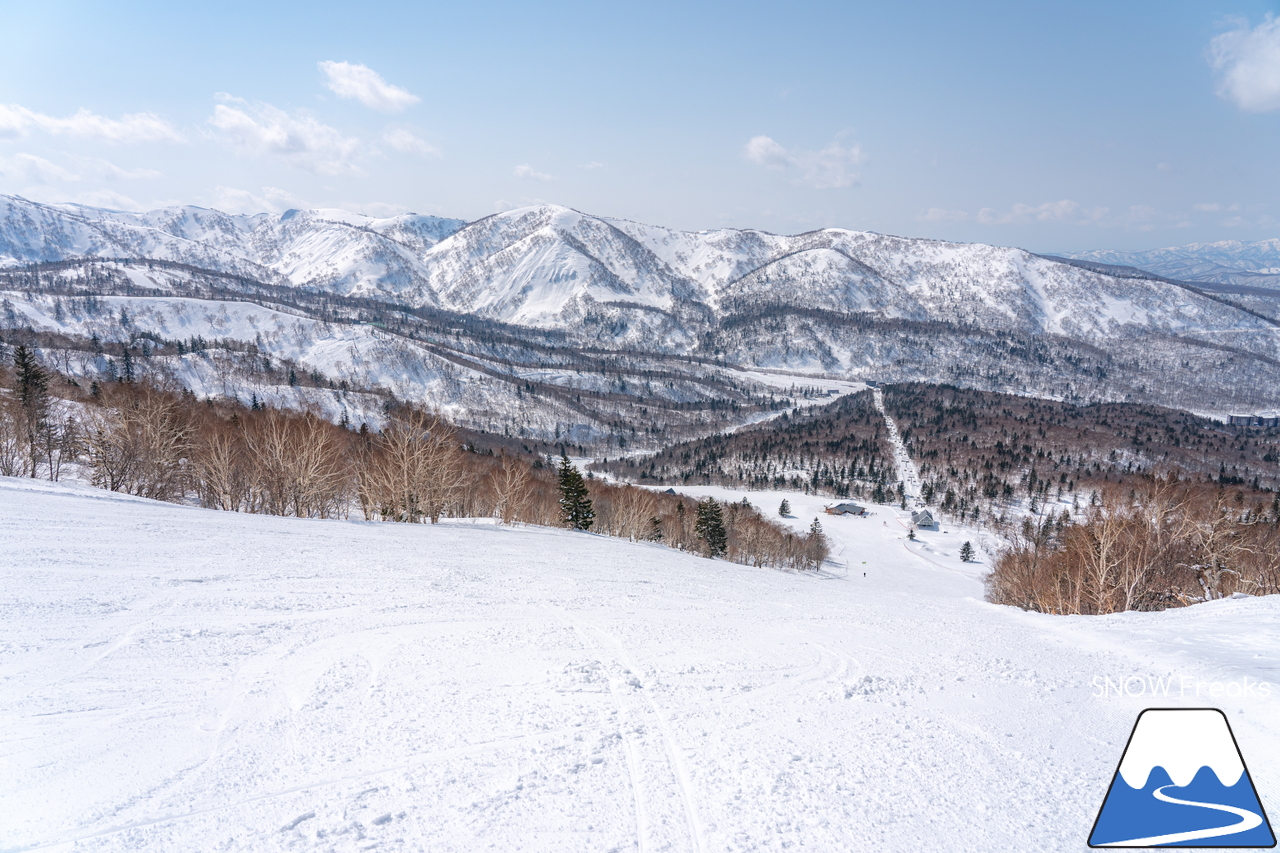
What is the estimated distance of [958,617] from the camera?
15375 mm

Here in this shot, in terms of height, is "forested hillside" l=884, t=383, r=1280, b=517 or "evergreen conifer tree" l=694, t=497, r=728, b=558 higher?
"forested hillside" l=884, t=383, r=1280, b=517

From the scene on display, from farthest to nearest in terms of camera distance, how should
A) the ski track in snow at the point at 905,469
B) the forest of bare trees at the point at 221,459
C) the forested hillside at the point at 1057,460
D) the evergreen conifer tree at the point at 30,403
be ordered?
the ski track in snow at the point at 905,469, the forested hillside at the point at 1057,460, the evergreen conifer tree at the point at 30,403, the forest of bare trees at the point at 221,459

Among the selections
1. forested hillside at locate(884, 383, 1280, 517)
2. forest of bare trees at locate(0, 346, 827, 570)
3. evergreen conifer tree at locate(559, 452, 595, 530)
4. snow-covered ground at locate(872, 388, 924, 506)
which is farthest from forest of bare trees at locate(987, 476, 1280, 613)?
snow-covered ground at locate(872, 388, 924, 506)

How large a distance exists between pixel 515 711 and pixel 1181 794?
6.54 metres

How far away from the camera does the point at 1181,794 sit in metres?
4.66

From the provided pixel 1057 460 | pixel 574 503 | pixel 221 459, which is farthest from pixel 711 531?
pixel 1057 460

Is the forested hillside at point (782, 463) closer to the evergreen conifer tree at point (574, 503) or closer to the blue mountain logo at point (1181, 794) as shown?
the evergreen conifer tree at point (574, 503)

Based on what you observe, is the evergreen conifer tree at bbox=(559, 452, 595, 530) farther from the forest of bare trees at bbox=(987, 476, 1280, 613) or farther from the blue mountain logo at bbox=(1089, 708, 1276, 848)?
the blue mountain logo at bbox=(1089, 708, 1276, 848)

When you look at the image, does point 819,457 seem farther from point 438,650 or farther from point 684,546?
point 438,650

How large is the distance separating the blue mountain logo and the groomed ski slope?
0.64 meters

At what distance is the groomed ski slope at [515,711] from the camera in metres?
4.77

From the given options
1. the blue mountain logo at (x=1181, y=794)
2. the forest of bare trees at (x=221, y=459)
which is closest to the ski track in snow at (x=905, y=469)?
the forest of bare trees at (x=221, y=459)

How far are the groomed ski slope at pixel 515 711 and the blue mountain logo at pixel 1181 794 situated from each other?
64 cm

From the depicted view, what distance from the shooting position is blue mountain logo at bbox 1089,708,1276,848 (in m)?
4.45
